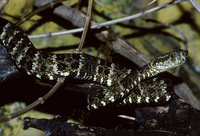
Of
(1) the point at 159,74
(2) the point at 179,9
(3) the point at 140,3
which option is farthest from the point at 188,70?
(3) the point at 140,3

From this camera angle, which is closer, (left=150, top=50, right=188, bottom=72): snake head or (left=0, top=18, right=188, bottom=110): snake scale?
(left=0, top=18, right=188, bottom=110): snake scale

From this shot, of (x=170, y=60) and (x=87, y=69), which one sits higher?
(x=170, y=60)

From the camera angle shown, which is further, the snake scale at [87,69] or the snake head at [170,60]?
the snake head at [170,60]

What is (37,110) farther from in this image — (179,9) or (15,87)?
(179,9)

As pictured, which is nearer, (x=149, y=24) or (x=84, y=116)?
(x=84, y=116)
